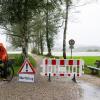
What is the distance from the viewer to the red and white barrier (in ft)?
62.0

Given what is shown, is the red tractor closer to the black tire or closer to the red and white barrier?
the black tire

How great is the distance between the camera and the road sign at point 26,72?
17.3 m

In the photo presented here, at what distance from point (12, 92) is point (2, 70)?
4369 mm

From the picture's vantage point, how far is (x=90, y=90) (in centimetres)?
1574

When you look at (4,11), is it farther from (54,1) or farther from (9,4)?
(54,1)

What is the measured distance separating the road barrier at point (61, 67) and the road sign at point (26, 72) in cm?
172

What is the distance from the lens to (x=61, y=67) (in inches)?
744

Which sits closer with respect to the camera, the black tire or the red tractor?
the red tractor

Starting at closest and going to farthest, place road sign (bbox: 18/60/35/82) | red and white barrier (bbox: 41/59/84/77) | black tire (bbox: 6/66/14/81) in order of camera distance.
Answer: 1. road sign (bbox: 18/60/35/82)
2. black tire (bbox: 6/66/14/81)
3. red and white barrier (bbox: 41/59/84/77)

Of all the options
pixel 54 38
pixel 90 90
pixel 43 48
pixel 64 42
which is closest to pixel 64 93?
pixel 90 90

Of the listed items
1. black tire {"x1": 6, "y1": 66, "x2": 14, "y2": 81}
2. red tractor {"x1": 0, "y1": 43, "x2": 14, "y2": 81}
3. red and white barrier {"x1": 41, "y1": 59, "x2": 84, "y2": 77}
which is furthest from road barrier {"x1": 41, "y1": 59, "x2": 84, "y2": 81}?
red tractor {"x1": 0, "y1": 43, "x2": 14, "y2": 81}

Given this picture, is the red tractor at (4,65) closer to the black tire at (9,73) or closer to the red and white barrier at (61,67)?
the black tire at (9,73)

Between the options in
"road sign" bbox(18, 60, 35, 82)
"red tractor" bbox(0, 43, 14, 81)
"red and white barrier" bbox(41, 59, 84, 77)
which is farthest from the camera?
"red and white barrier" bbox(41, 59, 84, 77)

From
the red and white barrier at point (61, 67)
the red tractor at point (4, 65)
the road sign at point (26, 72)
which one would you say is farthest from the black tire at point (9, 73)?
the red and white barrier at point (61, 67)
